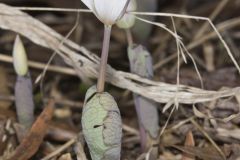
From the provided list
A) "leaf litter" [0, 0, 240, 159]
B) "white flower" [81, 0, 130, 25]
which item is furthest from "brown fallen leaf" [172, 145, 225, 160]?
"white flower" [81, 0, 130, 25]

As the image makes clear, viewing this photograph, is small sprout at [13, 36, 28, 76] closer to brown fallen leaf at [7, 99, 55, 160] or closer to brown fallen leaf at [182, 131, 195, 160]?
brown fallen leaf at [7, 99, 55, 160]

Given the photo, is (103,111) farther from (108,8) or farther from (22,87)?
(22,87)

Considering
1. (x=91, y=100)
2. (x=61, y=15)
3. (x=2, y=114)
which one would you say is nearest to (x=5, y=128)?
(x=2, y=114)

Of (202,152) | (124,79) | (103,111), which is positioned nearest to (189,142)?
(202,152)

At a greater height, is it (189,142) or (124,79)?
(124,79)

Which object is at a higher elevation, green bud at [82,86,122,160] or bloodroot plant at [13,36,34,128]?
bloodroot plant at [13,36,34,128]

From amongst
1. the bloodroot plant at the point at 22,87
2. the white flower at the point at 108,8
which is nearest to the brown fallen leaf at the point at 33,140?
the bloodroot plant at the point at 22,87

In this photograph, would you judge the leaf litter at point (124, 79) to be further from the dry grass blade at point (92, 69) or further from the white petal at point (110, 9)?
the white petal at point (110, 9)
